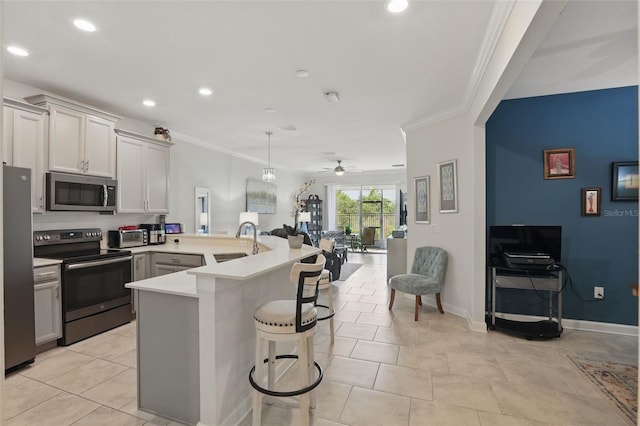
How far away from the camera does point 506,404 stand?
7.50ft

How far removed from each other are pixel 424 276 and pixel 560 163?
2043 mm

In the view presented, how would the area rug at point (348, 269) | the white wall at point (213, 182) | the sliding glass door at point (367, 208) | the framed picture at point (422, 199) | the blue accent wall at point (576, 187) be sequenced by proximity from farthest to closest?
the sliding glass door at point (367, 208), the area rug at point (348, 269), the white wall at point (213, 182), the framed picture at point (422, 199), the blue accent wall at point (576, 187)

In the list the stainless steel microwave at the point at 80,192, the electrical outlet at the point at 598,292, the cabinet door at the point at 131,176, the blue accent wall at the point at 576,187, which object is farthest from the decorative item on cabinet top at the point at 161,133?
the electrical outlet at the point at 598,292

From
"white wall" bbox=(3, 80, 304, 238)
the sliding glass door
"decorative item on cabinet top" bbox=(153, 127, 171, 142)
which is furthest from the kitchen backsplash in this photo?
the sliding glass door

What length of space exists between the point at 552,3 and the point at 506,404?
2545 millimetres

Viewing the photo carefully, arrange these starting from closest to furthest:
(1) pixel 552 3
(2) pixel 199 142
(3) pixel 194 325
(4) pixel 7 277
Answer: (1) pixel 552 3 < (3) pixel 194 325 < (4) pixel 7 277 < (2) pixel 199 142

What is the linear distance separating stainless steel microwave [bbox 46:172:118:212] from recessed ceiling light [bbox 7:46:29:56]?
1159mm

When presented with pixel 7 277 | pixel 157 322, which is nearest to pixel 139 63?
pixel 7 277

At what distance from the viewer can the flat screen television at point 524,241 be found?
11.4 ft

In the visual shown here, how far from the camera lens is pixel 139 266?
4.02 meters

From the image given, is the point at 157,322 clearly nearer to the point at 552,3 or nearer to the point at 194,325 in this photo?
the point at 194,325

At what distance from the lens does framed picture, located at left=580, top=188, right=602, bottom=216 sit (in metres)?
3.52

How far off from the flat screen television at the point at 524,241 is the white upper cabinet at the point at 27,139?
4819 mm

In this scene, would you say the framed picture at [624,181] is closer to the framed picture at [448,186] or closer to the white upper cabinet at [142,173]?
the framed picture at [448,186]
